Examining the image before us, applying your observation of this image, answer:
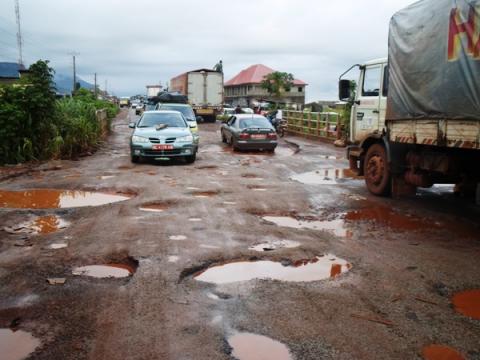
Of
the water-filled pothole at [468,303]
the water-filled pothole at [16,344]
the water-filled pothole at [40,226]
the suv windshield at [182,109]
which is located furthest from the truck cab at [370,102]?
the suv windshield at [182,109]

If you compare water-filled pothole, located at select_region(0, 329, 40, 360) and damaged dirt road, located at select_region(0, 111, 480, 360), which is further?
damaged dirt road, located at select_region(0, 111, 480, 360)

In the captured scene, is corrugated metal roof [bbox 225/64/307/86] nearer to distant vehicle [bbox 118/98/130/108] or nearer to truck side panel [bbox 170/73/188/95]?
distant vehicle [bbox 118/98/130/108]

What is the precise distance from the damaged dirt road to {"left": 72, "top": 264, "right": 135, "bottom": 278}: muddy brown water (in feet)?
0.03

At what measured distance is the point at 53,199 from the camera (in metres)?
8.70

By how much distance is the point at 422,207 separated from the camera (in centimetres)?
840

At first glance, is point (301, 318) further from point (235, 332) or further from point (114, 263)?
point (114, 263)

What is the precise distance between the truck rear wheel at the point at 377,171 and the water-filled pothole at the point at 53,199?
15.6 ft

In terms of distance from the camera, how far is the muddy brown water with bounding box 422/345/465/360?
10.4ft

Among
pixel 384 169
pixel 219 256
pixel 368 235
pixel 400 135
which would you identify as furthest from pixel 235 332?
pixel 384 169

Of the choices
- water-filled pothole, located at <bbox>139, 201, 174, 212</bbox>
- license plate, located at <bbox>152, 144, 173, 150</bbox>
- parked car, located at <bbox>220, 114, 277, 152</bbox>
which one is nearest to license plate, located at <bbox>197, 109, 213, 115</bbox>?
parked car, located at <bbox>220, 114, 277, 152</bbox>

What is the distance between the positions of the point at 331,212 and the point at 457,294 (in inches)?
142

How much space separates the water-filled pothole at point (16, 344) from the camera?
320 centimetres

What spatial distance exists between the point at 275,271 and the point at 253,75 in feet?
278

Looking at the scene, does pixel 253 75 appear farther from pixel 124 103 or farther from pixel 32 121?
pixel 32 121
